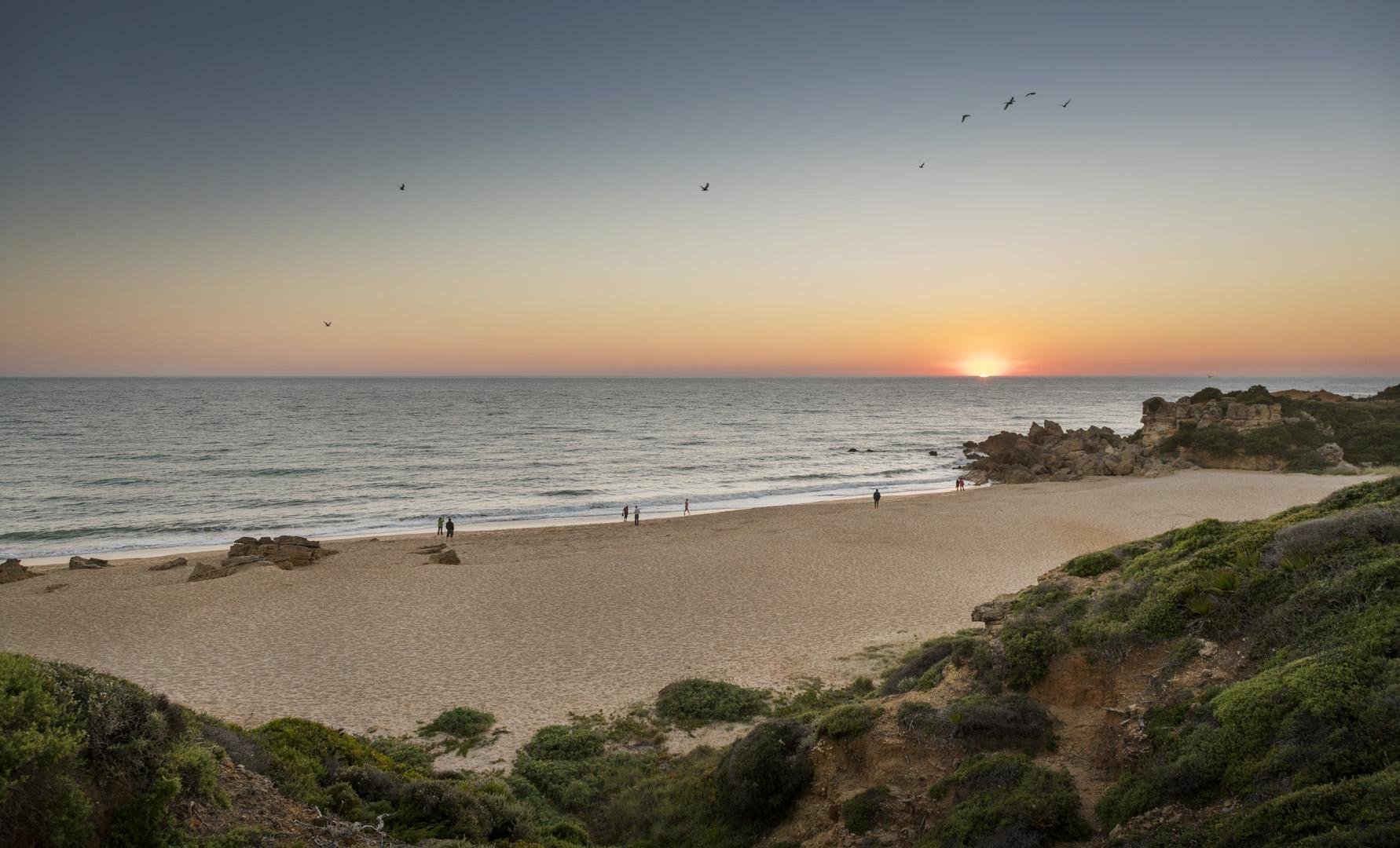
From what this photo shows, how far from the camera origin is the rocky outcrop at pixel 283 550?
2802cm

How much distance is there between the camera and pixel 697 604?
22.8 m

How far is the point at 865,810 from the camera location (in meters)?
7.92

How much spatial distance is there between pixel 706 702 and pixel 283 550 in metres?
21.8

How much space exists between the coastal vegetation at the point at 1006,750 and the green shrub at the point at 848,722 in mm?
32

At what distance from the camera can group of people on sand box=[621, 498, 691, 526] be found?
37.3 metres

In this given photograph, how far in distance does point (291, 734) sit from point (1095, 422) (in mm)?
124286

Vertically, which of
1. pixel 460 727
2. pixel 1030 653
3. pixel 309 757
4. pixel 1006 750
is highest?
pixel 1030 653

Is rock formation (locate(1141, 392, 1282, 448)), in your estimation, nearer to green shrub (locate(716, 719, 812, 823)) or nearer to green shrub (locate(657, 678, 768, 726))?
green shrub (locate(657, 678, 768, 726))

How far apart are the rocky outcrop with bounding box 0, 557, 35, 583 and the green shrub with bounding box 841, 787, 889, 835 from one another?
32.6m

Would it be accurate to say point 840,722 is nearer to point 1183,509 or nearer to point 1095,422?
point 1183,509

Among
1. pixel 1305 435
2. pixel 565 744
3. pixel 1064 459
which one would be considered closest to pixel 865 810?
pixel 565 744

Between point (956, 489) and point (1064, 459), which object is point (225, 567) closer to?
point (956, 489)

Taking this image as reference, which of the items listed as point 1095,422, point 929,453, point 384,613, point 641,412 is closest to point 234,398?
point 641,412

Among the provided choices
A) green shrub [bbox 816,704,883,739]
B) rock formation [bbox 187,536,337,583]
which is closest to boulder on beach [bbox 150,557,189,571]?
rock formation [bbox 187,536,337,583]
